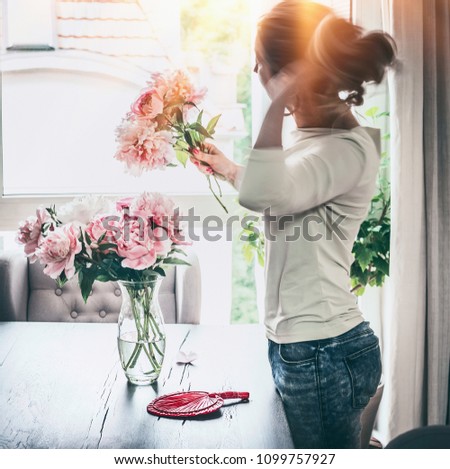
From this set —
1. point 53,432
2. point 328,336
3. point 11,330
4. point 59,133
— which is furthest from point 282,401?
point 59,133

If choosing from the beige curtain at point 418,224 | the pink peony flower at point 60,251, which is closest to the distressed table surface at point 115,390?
the pink peony flower at point 60,251

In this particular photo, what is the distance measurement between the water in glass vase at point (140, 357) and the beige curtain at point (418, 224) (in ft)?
1.96

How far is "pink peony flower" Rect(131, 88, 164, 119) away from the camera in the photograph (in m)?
1.01

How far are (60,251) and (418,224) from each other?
788 mm

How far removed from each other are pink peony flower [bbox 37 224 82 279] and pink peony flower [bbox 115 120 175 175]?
0.15m

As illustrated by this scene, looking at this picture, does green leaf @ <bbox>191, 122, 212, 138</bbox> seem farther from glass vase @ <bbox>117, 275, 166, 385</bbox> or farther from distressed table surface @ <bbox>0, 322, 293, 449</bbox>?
distressed table surface @ <bbox>0, 322, 293, 449</bbox>

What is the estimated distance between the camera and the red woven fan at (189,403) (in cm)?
97

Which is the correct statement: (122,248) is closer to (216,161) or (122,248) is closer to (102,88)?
(216,161)

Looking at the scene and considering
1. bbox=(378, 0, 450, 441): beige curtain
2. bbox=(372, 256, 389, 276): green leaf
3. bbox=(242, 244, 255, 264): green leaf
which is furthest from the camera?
bbox=(242, 244, 255, 264): green leaf

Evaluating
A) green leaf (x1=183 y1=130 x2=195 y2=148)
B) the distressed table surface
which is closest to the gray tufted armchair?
the distressed table surface

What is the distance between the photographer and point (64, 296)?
1.76m

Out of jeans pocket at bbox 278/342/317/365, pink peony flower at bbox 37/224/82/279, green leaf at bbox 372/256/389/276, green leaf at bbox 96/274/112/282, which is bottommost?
jeans pocket at bbox 278/342/317/365

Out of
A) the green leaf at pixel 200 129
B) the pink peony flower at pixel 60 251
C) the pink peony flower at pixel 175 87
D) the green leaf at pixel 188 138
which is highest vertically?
the pink peony flower at pixel 175 87

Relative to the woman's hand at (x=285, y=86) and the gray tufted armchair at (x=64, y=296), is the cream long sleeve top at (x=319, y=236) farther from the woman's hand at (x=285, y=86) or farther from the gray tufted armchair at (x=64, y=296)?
the gray tufted armchair at (x=64, y=296)
